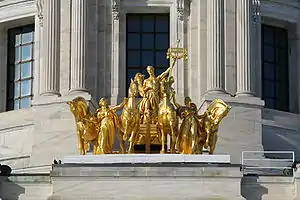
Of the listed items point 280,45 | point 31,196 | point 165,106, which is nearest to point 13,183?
point 31,196

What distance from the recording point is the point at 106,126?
58.1m

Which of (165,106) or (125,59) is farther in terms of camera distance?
(125,59)

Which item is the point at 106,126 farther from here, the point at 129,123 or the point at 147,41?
the point at 147,41

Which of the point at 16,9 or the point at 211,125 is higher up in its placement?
the point at 16,9

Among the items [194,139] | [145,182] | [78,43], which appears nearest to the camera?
[145,182]

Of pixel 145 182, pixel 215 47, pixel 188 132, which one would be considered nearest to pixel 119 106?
pixel 188 132

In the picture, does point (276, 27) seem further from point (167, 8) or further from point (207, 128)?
point (207, 128)

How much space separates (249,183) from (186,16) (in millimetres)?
10231

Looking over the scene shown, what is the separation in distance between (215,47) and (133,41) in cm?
363

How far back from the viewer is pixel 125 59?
65062 millimetres

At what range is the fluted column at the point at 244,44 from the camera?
6328 cm

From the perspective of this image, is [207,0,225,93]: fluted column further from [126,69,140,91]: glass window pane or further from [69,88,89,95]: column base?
[69,88,89,95]: column base

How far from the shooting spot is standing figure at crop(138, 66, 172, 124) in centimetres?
5875

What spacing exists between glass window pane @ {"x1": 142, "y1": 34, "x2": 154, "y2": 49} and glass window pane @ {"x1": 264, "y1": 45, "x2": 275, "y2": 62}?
452 cm
